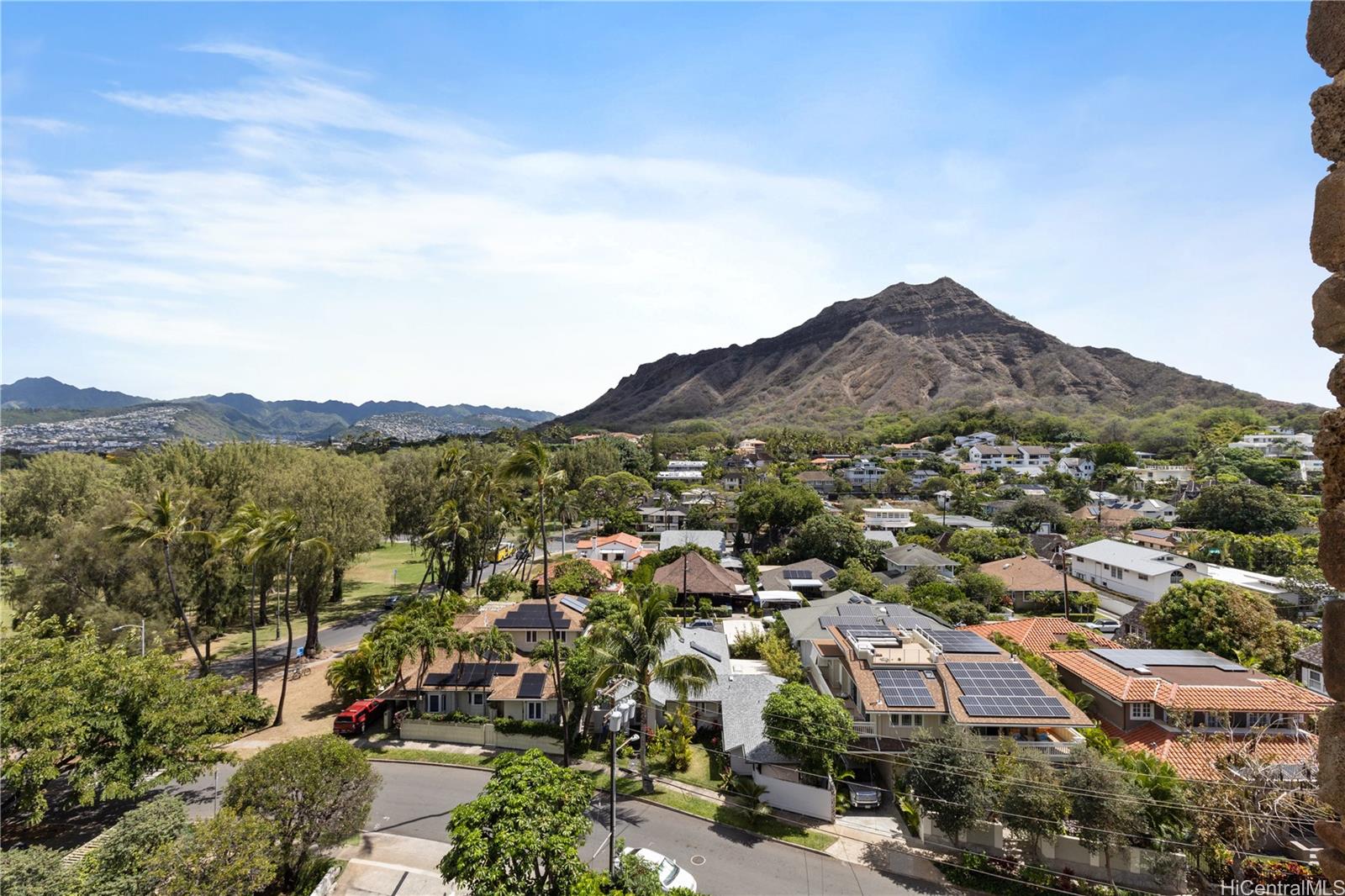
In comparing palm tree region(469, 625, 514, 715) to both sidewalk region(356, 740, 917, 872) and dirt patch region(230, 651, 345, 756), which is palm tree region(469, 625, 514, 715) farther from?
dirt patch region(230, 651, 345, 756)

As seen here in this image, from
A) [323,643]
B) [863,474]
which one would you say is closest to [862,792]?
[323,643]

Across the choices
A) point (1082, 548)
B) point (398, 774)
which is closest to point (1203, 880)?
point (398, 774)

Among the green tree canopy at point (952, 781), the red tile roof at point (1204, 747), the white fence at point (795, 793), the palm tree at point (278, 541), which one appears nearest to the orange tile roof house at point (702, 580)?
the white fence at point (795, 793)

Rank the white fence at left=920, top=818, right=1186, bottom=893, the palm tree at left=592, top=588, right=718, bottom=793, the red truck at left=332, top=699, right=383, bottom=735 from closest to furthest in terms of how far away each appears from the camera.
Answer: the white fence at left=920, top=818, right=1186, bottom=893
the palm tree at left=592, top=588, right=718, bottom=793
the red truck at left=332, top=699, right=383, bottom=735

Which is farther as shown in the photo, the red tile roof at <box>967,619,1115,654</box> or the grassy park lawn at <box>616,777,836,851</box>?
the red tile roof at <box>967,619,1115,654</box>

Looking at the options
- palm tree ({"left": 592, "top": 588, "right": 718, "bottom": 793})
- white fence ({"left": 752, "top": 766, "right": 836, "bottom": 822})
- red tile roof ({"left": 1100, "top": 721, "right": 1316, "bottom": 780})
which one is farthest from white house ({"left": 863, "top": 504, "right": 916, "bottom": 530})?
palm tree ({"left": 592, "top": 588, "right": 718, "bottom": 793})
